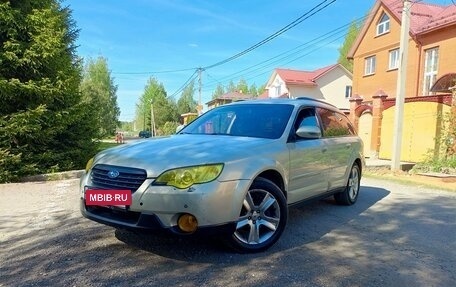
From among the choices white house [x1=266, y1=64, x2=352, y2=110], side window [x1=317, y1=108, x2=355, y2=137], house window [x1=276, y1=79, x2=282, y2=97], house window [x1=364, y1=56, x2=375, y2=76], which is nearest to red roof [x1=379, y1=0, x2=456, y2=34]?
house window [x1=364, y1=56, x2=375, y2=76]

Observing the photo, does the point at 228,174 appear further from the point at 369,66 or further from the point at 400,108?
the point at 369,66

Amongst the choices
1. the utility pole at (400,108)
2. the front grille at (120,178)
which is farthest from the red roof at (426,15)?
the front grille at (120,178)

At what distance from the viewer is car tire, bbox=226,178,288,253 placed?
3924 mm

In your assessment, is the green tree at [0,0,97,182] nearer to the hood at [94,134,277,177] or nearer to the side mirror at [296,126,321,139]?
the hood at [94,134,277,177]

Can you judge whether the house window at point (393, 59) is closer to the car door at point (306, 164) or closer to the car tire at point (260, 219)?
the car door at point (306, 164)

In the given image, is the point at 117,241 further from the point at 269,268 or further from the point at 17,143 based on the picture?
the point at 17,143

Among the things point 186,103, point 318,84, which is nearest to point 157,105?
point 186,103

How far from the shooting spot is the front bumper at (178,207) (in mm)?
3451

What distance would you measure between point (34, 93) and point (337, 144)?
24.5 ft

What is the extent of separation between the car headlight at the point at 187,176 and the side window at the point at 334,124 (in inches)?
99.0

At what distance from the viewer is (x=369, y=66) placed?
26.7 m

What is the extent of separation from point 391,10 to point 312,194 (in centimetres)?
2278

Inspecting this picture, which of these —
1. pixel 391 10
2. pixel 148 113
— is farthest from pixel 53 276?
pixel 148 113

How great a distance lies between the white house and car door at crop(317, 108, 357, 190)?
3301 cm
